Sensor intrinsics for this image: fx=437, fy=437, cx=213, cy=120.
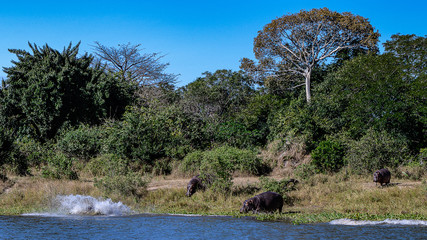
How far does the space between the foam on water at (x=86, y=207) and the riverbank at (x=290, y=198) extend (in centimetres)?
52

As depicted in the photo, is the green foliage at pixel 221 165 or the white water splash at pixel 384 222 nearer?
the white water splash at pixel 384 222

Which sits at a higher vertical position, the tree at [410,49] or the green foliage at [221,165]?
the tree at [410,49]

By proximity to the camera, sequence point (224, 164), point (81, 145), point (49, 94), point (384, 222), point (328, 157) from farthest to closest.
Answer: point (49, 94)
point (81, 145)
point (328, 157)
point (224, 164)
point (384, 222)

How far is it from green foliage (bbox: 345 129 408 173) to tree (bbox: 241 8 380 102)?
11257 millimetres

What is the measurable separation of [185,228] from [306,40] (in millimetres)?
23448

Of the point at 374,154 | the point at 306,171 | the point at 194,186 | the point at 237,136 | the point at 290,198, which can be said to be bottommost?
the point at 290,198

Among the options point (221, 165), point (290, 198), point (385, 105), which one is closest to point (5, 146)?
point (221, 165)

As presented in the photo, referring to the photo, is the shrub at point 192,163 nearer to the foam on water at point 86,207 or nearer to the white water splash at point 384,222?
the foam on water at point 86,207

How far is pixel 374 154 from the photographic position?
59.0 feet

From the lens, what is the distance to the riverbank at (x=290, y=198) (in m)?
12.6

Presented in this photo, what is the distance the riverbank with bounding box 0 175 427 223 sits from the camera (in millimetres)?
Answer: 12555

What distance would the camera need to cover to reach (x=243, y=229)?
10453 millimetres

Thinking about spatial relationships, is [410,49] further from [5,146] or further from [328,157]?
[5,146]

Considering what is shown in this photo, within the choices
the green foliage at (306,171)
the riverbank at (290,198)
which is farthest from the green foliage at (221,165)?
the green foliage at (306,171)
